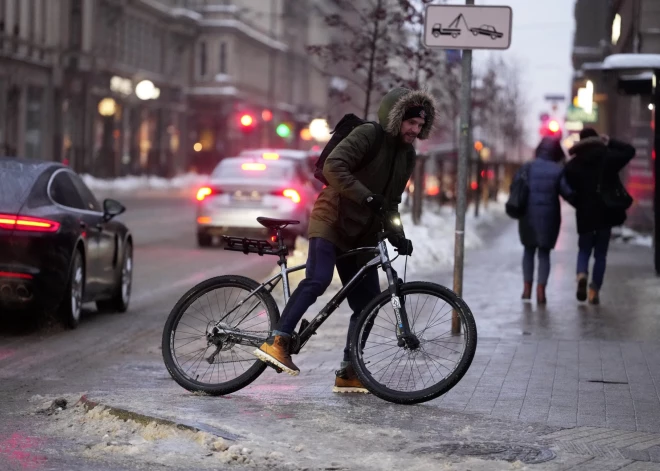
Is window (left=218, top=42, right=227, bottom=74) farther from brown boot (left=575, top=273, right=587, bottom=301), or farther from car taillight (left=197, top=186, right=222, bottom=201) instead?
brown boot (left=575, top=273, right=587, bottom=301)

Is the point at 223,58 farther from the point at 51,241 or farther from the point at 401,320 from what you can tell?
the point at 401,320

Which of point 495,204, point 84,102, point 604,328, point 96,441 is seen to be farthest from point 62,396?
point 84,102

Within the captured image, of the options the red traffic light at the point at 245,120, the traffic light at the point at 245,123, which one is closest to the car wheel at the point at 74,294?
the traffic light at the point at 245,123

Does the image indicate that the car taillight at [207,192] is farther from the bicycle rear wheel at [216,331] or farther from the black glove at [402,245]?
the black glove at [402,245]

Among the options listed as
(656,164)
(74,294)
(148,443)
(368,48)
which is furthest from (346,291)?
(368,48)

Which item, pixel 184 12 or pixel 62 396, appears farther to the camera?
pixel 184 12

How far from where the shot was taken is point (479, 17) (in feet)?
36.5

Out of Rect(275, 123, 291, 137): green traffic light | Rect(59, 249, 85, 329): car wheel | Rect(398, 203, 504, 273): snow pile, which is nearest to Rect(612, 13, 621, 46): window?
Answer: Rect(275, 123, 291, 137): green traffic light

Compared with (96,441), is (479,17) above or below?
above

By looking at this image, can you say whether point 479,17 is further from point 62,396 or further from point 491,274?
point 491,274

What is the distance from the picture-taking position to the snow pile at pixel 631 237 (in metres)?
25.8

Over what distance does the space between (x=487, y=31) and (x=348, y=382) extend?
3851mm

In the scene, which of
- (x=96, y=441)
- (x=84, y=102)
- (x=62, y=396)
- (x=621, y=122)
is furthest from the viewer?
(x=84, y=102)

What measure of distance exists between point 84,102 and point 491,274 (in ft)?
142
